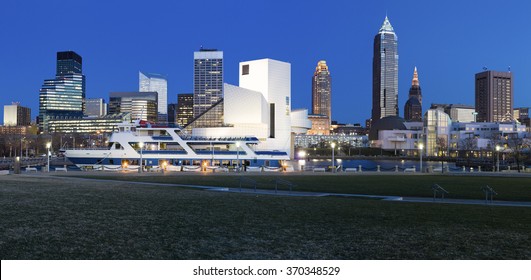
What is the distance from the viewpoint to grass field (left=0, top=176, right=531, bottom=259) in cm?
1094

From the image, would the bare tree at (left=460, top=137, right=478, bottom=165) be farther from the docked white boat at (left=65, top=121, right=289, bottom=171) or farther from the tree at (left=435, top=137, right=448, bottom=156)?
the docked white boat at (left=65, top=121, right=289, bottom=171)

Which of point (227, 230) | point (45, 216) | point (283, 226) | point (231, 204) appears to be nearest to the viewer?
point (227, 230)

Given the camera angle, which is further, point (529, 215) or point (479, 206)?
point (479, 206)

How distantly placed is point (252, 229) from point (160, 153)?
2242 inches

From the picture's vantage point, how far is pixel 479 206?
21.1 m

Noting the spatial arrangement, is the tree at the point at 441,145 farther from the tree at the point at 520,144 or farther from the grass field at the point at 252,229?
the grass field at the point at 252,229

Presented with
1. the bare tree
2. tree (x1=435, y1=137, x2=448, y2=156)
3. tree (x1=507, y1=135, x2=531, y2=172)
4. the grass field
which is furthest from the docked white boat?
tree (x1=435, y1=137, x2=448, y2=156)

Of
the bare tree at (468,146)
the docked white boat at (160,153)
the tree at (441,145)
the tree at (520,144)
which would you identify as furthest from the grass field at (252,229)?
the tree at (441,145)

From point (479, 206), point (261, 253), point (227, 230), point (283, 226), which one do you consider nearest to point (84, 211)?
point (227, 230)

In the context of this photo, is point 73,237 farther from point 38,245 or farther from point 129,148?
point 129,148

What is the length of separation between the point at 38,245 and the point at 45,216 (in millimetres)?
5088

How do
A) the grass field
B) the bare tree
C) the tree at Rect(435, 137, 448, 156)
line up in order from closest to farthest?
the grass field → the bare tree → the tree at Rect(435, 137, 448, 156)

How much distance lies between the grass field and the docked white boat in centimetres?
4609

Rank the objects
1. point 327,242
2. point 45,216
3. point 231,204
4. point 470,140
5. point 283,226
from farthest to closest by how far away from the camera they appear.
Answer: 1. point 470,140
2. point 231,204
3. point 45,216
4. point 283,226
5. point 327,242
